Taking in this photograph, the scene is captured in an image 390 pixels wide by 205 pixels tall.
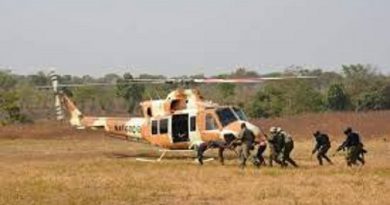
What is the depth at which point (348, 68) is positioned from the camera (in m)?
95.9

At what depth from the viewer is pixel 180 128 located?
28.2 m

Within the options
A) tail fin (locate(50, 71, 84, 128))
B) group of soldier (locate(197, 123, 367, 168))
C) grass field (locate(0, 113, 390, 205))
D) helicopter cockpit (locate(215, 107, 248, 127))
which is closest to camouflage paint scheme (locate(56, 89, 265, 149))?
helicopter cockpit (locate(215, 107, 248, 127))

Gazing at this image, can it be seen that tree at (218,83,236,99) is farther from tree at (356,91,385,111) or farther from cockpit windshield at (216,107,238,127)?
cockpit windshield at (216,107,238,127)

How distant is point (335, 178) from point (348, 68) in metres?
79.4

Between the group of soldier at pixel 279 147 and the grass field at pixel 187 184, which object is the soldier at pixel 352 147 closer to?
the group of soldier at pixel 279 147

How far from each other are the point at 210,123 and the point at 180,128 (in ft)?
5.99

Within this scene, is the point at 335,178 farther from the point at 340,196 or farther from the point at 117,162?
the point at 117,162

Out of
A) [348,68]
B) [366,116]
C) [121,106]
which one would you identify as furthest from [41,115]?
[366,116]

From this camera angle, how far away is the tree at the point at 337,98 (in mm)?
68250

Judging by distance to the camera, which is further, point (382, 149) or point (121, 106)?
point (121, 106)

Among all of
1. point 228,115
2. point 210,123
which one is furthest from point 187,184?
point 210,123

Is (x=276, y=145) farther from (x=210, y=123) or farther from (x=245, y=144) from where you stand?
(x=210, y=123)

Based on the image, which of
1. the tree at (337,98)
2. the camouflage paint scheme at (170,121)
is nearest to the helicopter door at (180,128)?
the camouflage paint scheme at (170,121)

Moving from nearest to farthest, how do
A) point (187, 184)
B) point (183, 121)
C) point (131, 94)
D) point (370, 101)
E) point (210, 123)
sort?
point (187, 184) < point (210, 123) < point (183, 121) < point (370, 101) < point (131, 94)
